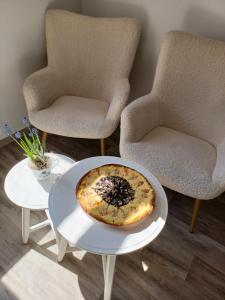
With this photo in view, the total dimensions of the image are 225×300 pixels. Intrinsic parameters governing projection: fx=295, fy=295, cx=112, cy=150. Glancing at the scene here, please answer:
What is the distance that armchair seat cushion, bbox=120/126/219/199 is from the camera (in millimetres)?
1449

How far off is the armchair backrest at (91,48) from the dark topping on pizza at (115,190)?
37.1 inches

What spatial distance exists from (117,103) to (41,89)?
0.48 metres

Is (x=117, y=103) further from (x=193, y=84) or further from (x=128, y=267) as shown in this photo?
(x=128, y=267)

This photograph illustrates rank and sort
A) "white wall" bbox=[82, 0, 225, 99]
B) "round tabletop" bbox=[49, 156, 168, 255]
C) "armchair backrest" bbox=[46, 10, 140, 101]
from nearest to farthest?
"round tabletop" bbox=[49, 156, 168, 255]
"white wall" bbox=[82, 0, 225, 99]
"armchair backrest" bbox=[46, 10, 140, 101]

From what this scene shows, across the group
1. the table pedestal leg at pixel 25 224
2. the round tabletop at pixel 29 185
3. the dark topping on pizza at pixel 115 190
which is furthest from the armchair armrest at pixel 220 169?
the table pedestal leg at pixel 25 224

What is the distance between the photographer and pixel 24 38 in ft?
6.23

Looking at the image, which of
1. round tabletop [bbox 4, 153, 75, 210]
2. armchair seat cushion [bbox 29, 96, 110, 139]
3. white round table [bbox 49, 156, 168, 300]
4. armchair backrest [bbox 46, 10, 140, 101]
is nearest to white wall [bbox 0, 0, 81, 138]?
armchair backrest [bbox 46, 10, 140, 101]

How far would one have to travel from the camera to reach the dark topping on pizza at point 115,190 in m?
1.14

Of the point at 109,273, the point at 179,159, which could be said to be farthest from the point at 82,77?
the point at 109,273

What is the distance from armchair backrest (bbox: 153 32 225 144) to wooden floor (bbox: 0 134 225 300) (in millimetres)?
558

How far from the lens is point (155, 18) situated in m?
1.88

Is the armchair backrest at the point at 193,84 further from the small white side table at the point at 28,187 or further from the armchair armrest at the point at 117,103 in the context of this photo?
the small white side table at the point at 28,187

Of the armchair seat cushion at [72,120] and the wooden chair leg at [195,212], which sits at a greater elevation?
the armchair seat cushion at [72,120]

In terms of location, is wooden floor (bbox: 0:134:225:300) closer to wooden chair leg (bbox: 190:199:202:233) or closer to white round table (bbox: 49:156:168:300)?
wooden chair leg (bbox: 190:199:202:233)
